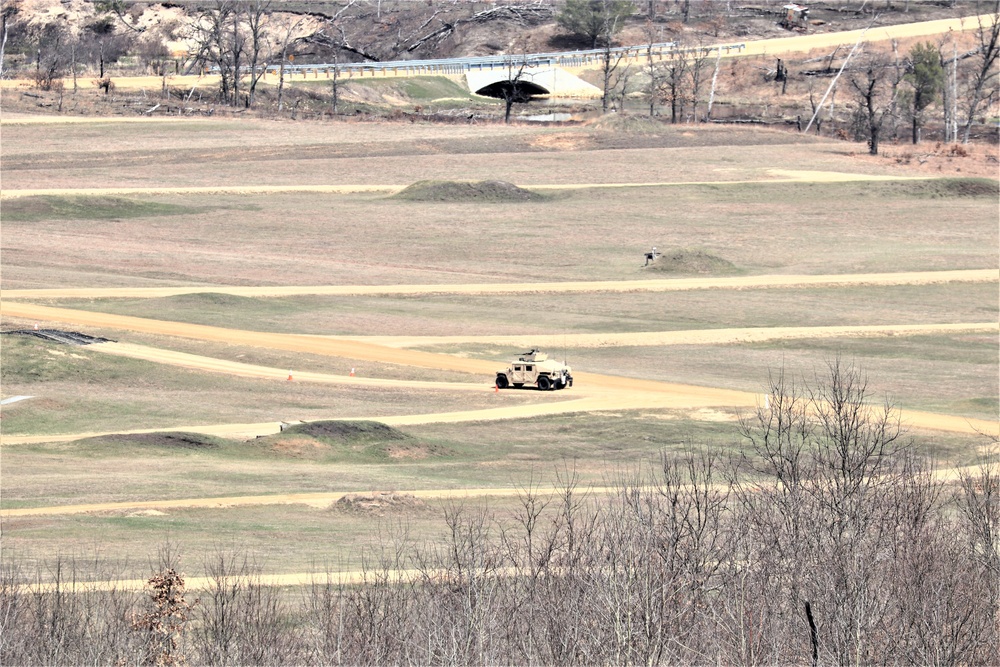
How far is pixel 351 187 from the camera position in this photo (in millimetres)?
116062

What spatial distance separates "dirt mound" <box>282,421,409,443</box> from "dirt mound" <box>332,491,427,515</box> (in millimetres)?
9330

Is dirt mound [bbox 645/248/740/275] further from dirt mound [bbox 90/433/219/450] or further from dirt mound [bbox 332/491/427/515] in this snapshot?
dirt mound [bbox 332/491/427/515]

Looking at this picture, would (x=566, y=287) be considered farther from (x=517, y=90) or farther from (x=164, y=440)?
(x=517, y=90)

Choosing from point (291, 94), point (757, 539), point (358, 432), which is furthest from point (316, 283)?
point (291, 94)

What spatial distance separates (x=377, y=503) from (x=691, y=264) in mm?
52980

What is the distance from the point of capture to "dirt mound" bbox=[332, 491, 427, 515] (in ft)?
130

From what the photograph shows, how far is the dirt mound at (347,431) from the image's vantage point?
5019 cm

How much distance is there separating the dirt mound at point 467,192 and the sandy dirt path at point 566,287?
26001 millimetres

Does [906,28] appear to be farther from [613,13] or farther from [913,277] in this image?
[913,277]

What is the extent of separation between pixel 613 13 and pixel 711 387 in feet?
458

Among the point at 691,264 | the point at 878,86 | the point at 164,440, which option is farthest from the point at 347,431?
the point at 878,86

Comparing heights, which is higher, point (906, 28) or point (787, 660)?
point (906, 28)

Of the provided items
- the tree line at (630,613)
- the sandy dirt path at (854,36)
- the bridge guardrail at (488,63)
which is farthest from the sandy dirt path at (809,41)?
the tree line at (630,613)

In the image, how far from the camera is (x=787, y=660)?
23.7 meters
